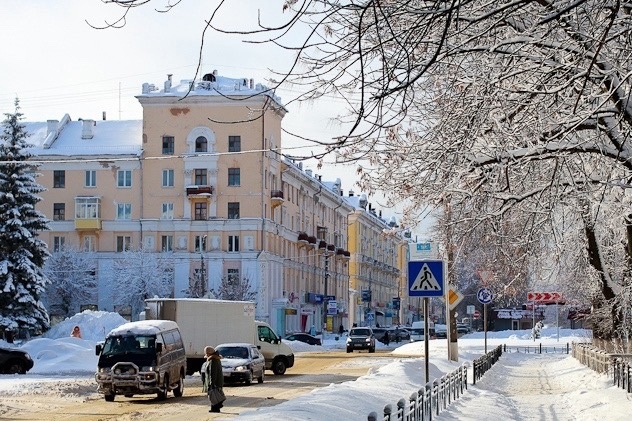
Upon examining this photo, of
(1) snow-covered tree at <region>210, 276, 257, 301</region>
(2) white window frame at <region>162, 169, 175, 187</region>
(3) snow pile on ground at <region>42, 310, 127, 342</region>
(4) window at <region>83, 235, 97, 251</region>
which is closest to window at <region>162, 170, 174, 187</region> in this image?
(2) white window frame at <region>162, 169, 175, 187</region>

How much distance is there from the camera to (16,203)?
63.5m

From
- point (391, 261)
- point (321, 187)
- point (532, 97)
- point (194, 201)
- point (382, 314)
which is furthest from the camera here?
point (391, 261)

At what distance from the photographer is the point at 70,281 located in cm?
9062

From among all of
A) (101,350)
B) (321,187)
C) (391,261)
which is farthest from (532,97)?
(391,261)

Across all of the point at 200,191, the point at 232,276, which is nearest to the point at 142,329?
the point at 232,276

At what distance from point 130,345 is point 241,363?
5863mm

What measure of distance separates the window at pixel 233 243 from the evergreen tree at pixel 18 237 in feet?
103

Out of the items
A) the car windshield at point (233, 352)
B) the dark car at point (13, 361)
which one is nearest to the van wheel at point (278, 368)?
the car windshield at point (233, 352)

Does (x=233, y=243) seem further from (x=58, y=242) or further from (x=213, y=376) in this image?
(x=213, y=376)

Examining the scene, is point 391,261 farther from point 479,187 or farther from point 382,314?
point 479,187

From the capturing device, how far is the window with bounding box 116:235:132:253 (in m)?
96.4

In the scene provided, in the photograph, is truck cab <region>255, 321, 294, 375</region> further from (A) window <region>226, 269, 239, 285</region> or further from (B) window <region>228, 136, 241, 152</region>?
(B) window <region>228, 136, 241, 152</region>

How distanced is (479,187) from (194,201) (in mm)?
79568

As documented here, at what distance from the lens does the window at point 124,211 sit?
96812 mm
